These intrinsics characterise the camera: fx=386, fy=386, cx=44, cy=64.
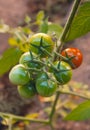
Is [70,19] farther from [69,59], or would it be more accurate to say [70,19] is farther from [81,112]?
[81,112]

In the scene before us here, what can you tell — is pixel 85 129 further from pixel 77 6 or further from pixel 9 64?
pixel 77 6

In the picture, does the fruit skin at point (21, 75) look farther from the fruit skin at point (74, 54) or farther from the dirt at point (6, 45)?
the dirt at point (6, 45)

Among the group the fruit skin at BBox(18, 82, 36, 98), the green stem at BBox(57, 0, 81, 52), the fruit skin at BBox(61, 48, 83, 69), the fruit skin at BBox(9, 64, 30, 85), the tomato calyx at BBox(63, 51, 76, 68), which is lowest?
the fruit skin at BBox(18, 82, 36, 98)

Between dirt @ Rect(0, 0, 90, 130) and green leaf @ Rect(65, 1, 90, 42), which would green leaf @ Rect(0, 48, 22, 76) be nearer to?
green leaf @ Rect(65, 1, 90, 42)

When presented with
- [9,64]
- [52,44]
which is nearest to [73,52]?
[52,44]

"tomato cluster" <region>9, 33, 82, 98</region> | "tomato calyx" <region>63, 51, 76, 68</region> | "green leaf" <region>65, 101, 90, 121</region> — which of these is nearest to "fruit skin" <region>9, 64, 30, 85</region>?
"tomato cluster" <region>9, 33, 82, 98</region>
